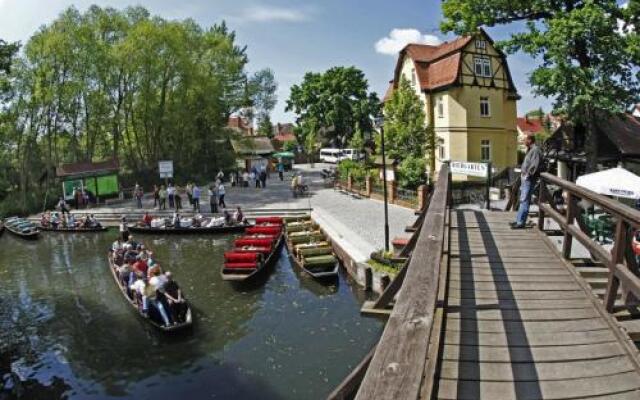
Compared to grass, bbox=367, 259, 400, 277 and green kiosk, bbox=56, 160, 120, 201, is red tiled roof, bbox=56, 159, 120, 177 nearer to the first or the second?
green kiosk, bbox=56, 160, 120, 201

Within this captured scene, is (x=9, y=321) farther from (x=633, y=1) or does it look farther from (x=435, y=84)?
(x=435, y=84)

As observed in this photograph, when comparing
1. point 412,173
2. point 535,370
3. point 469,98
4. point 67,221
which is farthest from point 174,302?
point 469,98

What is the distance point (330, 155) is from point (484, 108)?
2868cm

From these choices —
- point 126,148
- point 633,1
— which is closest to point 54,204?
point 126,148

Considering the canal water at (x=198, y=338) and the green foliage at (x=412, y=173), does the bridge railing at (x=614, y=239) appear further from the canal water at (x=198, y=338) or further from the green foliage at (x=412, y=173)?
the green foliage at (x=412, y=173)

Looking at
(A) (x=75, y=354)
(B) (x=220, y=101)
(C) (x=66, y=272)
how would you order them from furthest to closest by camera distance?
(B) (x=220, y=101) → (C) (x=66, y=272) → (A) (x=75, y=354)

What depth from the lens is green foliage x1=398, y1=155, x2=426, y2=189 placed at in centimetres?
2572

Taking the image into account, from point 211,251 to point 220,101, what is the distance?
79.8 feet

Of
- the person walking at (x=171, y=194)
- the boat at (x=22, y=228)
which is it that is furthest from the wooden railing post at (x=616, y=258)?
the boat at (x=22, y=228)

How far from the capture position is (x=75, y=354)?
466 inches

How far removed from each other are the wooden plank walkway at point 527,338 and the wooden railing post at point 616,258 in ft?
0.42

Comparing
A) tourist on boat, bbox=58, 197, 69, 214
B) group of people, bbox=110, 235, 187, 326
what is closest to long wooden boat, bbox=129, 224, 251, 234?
tourist on boat, bbox=58, 197, 69, 214

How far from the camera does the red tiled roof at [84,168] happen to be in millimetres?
32125

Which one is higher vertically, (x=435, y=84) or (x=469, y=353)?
(x=435, y=84)
